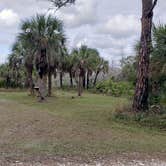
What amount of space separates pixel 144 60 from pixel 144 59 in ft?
0.15

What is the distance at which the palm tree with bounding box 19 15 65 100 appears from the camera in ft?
118

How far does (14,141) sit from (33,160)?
2755 millimetres

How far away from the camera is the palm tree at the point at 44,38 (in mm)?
35938

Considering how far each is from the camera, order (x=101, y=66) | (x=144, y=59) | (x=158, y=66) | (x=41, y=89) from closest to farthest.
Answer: (x=158, y=66), (x=144, y=59), (x=41, y=89), (x=101, y=66)

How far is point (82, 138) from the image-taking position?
1146cm

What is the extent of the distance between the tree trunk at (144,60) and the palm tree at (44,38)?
1908 cm

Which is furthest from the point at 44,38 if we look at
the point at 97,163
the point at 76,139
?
the point at 97,163

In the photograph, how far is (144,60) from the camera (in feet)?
55.0

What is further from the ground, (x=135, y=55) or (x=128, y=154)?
(x=135, y=55)

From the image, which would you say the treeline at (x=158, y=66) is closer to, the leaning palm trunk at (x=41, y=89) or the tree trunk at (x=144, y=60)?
the tree trunk at (x=144, y=60)

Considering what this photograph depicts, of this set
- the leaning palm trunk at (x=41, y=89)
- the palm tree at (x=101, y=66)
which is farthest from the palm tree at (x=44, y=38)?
the palm tree at (x=101, y=66)

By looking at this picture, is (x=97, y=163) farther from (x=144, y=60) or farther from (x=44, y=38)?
(x=44, y=38)

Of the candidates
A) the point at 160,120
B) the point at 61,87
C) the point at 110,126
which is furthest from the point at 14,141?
the point at 61,87

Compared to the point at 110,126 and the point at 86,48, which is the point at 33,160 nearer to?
the point at 110,126
